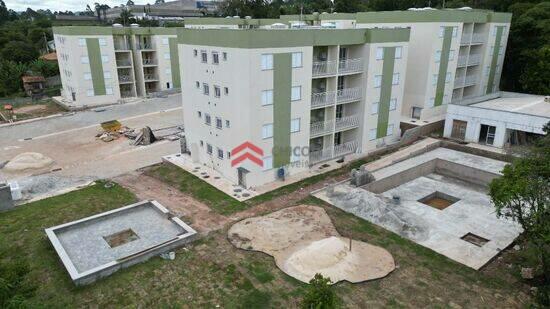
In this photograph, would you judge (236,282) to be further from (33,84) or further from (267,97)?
(33,84)

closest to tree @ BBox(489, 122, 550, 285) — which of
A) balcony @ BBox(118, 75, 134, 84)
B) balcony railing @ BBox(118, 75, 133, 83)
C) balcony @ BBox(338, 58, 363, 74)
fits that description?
balcony @ BBox(338, 58, 363, 74)

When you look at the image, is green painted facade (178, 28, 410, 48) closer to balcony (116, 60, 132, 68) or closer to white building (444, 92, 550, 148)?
white building (444, 92, 550, 148)

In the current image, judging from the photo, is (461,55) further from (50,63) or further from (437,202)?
(50,63)

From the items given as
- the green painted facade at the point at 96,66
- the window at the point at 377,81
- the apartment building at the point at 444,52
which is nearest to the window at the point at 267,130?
the window at the point at 377,81

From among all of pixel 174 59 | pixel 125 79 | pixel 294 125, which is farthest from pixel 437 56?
pixel 125 79

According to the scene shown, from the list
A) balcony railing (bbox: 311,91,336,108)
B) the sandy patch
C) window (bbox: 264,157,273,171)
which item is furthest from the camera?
balcony railing (bbox: 311,91,336,108)

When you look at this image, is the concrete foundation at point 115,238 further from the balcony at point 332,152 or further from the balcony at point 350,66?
the balcony at point 350,66

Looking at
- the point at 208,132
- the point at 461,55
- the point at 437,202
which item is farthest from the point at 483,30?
the point at 208,132
